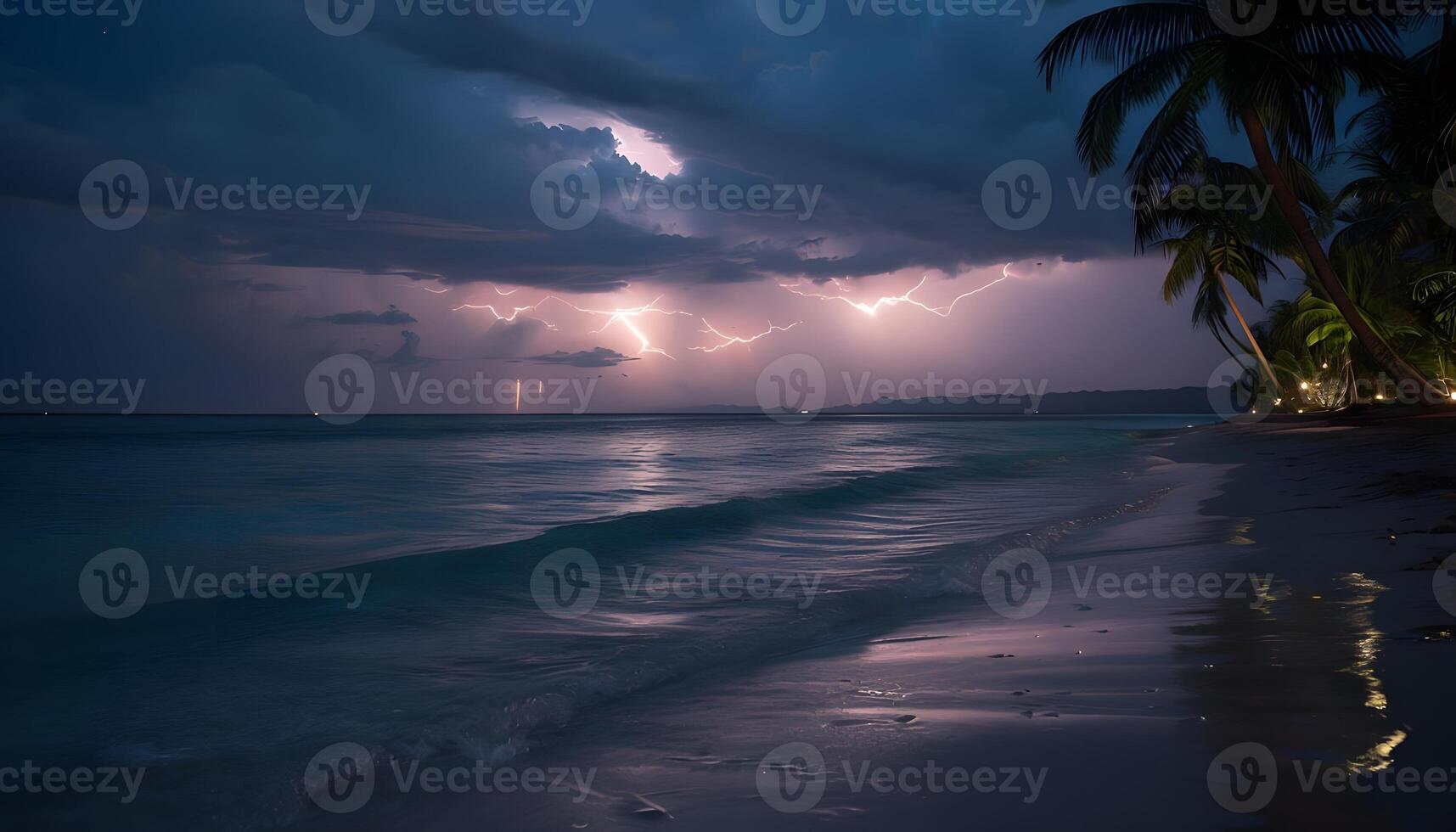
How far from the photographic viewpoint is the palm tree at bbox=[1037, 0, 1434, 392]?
14266mm

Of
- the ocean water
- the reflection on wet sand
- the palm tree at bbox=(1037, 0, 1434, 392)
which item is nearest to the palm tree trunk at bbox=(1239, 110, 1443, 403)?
the palm tree at bbox=(1037, 0, 1434, 392)

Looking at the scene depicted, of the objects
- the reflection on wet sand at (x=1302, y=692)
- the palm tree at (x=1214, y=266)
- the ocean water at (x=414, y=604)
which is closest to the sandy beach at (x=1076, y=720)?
the reflection on wet sand at (x=1302, y=692)

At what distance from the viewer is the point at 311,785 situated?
125 inches

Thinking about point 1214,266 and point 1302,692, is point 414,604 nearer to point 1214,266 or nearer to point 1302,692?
point 1302,692

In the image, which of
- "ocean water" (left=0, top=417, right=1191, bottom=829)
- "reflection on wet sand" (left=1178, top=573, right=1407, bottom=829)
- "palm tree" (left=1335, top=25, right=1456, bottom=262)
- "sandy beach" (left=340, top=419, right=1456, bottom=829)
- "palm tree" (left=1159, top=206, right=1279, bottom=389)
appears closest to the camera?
"reflection on wet sand" (left=1178, top=573, right=1407, bottom=829)

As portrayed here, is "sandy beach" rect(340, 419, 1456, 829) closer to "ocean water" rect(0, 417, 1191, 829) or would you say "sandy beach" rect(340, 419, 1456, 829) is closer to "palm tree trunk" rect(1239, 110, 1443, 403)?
"ocean water" rect(0, 417, 1191, 829)

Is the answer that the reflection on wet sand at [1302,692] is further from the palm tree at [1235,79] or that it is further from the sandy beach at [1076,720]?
the palm tree at [1235,79]

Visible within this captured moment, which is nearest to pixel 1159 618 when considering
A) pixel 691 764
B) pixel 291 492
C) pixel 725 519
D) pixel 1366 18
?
pixel 691 764

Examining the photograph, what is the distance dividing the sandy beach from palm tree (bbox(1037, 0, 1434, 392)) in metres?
11.9

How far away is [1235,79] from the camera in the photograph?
1420 centimetres

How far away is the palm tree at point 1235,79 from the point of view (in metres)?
14.3

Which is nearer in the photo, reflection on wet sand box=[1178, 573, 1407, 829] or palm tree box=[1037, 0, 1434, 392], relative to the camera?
reflection on wet sand box=[1178, 573, 1407, 829]

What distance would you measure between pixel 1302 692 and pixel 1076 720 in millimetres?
832

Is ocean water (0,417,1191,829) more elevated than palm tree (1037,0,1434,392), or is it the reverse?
palm tree (1037,0,1434,392)
